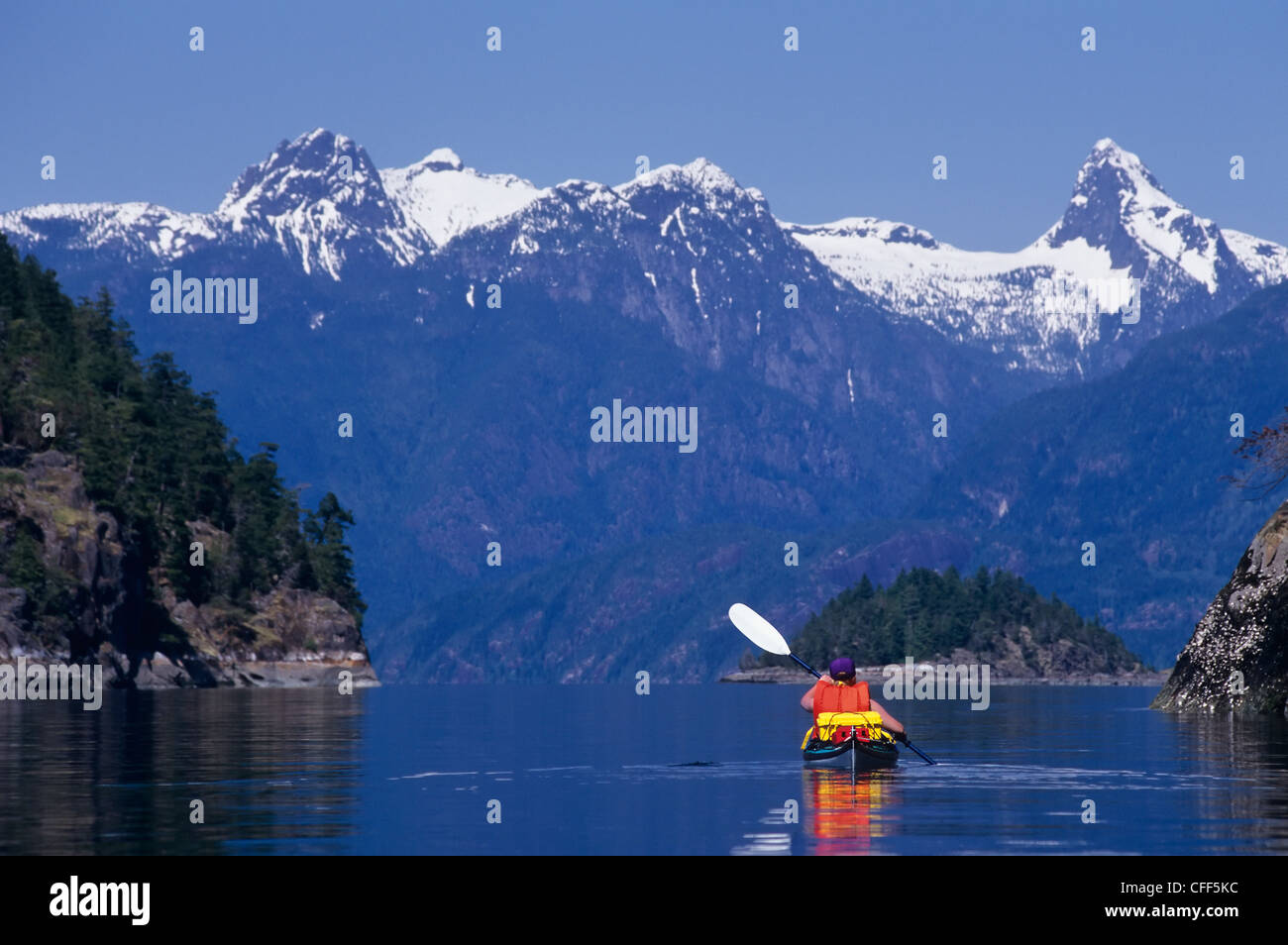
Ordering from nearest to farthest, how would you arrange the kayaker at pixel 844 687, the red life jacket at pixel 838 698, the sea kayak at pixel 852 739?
the kayaker at pixel 844 687 < the sea kayak at pixel 852 739 < the red life jacket at pixel 838 698

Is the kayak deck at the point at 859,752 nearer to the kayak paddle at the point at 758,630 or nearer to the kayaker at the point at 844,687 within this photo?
the kayaker at the point at 844,687

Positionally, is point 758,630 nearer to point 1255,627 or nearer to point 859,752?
point 859,752

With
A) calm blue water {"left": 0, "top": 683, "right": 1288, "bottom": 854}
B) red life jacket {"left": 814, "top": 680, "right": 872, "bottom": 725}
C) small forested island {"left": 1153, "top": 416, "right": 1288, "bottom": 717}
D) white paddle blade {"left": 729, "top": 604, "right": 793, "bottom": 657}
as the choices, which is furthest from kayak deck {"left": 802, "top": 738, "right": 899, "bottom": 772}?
small forested island {"left": 1153, "top": 416, "right": 1288, "bottom": 717}

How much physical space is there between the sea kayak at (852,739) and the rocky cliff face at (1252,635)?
1473 inches

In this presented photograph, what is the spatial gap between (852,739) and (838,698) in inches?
55.8

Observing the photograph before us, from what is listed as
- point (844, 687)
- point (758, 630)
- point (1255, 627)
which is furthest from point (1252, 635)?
point (844, 687)

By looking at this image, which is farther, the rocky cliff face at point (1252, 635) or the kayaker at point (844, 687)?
the rocky cliff face at point (1252, 635)

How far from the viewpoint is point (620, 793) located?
2350 inches

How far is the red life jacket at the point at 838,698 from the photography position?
6344 cm

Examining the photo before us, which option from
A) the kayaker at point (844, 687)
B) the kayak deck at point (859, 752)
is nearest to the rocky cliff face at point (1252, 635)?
the kayak deck at point (859, 752)

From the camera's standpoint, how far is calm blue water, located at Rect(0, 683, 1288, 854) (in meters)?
44.1
